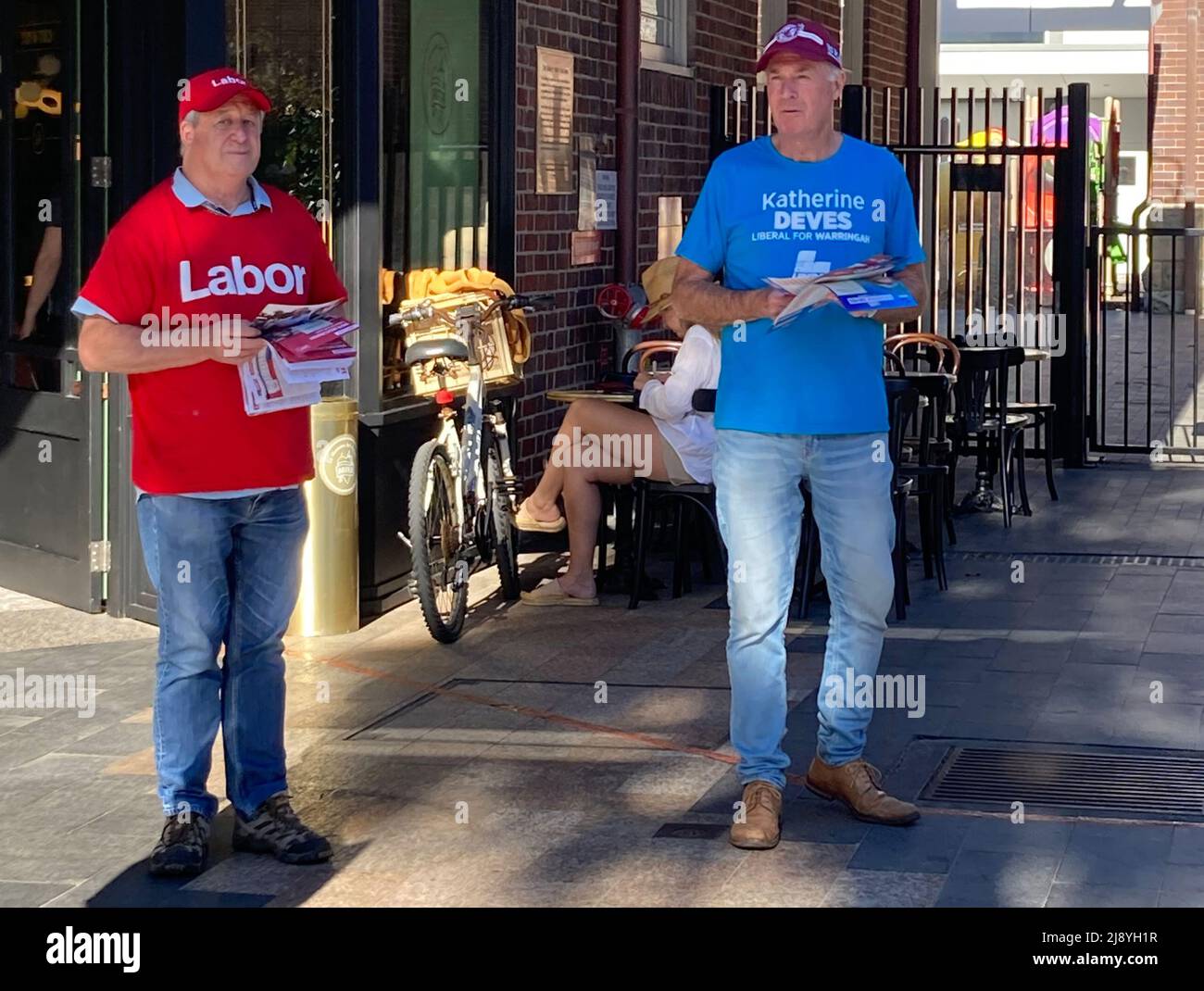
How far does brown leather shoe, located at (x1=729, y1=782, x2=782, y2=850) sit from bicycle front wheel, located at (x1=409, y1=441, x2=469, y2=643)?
8.58 ft

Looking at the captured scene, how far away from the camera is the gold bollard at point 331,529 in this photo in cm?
791

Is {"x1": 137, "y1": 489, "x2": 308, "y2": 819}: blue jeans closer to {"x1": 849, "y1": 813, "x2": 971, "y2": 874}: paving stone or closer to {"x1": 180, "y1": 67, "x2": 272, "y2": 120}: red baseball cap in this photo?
{"x1": 180, "y1": 67, "x2": 272, "y2": 120}: red baseball cap

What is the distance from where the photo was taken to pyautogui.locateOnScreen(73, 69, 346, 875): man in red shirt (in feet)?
16.5

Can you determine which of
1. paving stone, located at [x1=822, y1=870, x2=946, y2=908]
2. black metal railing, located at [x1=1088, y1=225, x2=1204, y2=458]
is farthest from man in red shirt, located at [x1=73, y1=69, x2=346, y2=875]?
black metal railing, located at [x1=1088, y1=225, x2=1204, y2=458]

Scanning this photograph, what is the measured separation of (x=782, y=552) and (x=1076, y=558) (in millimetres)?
4851

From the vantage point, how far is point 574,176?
434 inches

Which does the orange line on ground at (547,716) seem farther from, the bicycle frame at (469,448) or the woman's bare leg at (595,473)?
the woman's bare leg at (595,473)

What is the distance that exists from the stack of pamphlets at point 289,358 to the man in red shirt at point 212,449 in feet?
0.16

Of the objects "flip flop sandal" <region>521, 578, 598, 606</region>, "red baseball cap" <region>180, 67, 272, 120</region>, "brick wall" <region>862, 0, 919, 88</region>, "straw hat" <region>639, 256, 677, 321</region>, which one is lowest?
"flip flop sandal" <region>521, 578, 598, 606</region>

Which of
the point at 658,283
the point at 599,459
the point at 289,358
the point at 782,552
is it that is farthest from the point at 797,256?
the point at 658,283

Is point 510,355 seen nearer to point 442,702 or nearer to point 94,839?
point 442,702

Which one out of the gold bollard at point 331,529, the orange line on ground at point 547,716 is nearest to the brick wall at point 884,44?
the gold bollard at point 331,529

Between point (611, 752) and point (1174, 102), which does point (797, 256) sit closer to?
point (611, 752)

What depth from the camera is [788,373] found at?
17.4 feet
